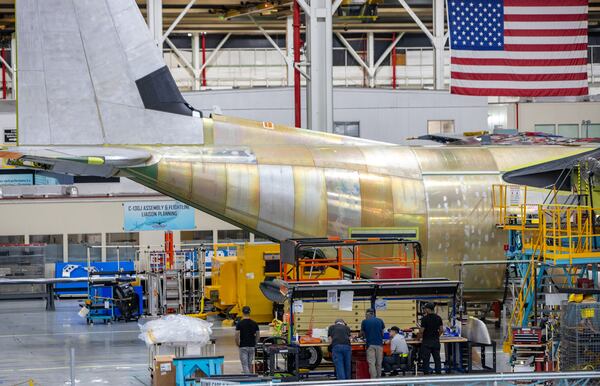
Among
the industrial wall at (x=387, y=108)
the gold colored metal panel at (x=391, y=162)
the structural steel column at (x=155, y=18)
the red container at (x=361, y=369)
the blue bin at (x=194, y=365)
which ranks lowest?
the red container at (x=361, y=369)

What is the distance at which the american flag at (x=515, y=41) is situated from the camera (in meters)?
31.9

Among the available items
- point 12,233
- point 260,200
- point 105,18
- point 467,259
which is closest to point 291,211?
point 260,200

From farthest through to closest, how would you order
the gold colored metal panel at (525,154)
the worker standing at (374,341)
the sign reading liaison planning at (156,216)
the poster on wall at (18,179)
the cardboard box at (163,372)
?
the poster on wall at (18,179) < the sign reading liaison planning at (156,216) < the gold colored metal panel at (525,154) < the cardboard box at (163,372) < the worker standing at (374,341)

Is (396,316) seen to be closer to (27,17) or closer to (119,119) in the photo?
(119,119)

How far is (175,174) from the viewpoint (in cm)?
2438

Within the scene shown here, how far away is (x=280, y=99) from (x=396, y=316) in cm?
1673

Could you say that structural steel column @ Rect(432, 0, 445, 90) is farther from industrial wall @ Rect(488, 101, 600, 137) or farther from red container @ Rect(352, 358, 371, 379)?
red container @ Rect(352, 358, 371, 379)

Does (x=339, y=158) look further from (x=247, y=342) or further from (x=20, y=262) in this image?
(x=20, y=262)

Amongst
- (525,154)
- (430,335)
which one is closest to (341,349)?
(430,335)

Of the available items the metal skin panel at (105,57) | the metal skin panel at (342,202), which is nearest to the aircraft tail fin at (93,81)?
the metal skin panel at (105,57)

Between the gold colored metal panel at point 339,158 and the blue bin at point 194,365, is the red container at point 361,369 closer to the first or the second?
the blue bin at point 194,365

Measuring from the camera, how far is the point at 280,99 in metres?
36.7

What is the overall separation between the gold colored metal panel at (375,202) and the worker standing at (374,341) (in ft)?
17.9

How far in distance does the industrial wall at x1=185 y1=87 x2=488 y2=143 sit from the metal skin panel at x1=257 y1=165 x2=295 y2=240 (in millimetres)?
12007
